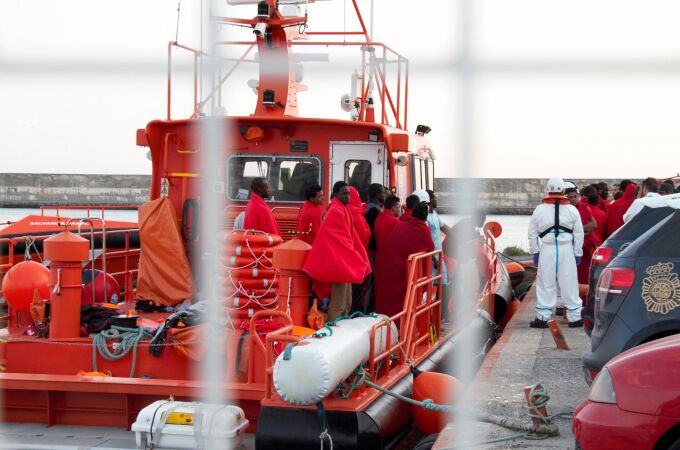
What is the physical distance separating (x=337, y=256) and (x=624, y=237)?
2.46 meters

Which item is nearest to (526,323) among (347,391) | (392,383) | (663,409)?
(392,383)

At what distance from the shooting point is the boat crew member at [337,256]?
5.89m

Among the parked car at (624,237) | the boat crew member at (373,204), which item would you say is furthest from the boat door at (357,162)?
the parked car at (624,237)

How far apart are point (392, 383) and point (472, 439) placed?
4340 millimetres

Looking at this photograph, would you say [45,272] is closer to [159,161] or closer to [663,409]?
[159,161]

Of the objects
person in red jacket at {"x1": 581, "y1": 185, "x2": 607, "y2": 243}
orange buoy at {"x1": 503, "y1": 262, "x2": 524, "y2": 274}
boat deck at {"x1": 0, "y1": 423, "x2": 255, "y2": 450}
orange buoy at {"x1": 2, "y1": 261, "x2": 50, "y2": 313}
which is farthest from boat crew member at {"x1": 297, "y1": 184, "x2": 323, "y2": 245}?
orange buoy at {"x1": 503, "y1": 262, "x2": 524, "y2": 274}

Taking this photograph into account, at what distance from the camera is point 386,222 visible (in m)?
7.34

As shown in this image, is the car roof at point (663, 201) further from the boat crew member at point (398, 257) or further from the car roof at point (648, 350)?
the car roof at point (648, 350)

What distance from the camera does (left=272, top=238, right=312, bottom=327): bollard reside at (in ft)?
19.4

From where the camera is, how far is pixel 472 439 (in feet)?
5.32

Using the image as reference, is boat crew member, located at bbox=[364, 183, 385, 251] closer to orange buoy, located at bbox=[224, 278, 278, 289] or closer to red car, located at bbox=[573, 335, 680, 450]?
orange buoy, located at bbox=[224, 278, 278, 289]

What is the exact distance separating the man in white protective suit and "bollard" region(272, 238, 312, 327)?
3.05 meters

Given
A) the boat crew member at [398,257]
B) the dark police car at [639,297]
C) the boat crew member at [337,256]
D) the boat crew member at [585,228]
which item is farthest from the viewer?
the boat crew member at [585,228]

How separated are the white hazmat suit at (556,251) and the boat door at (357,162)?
157 cm
